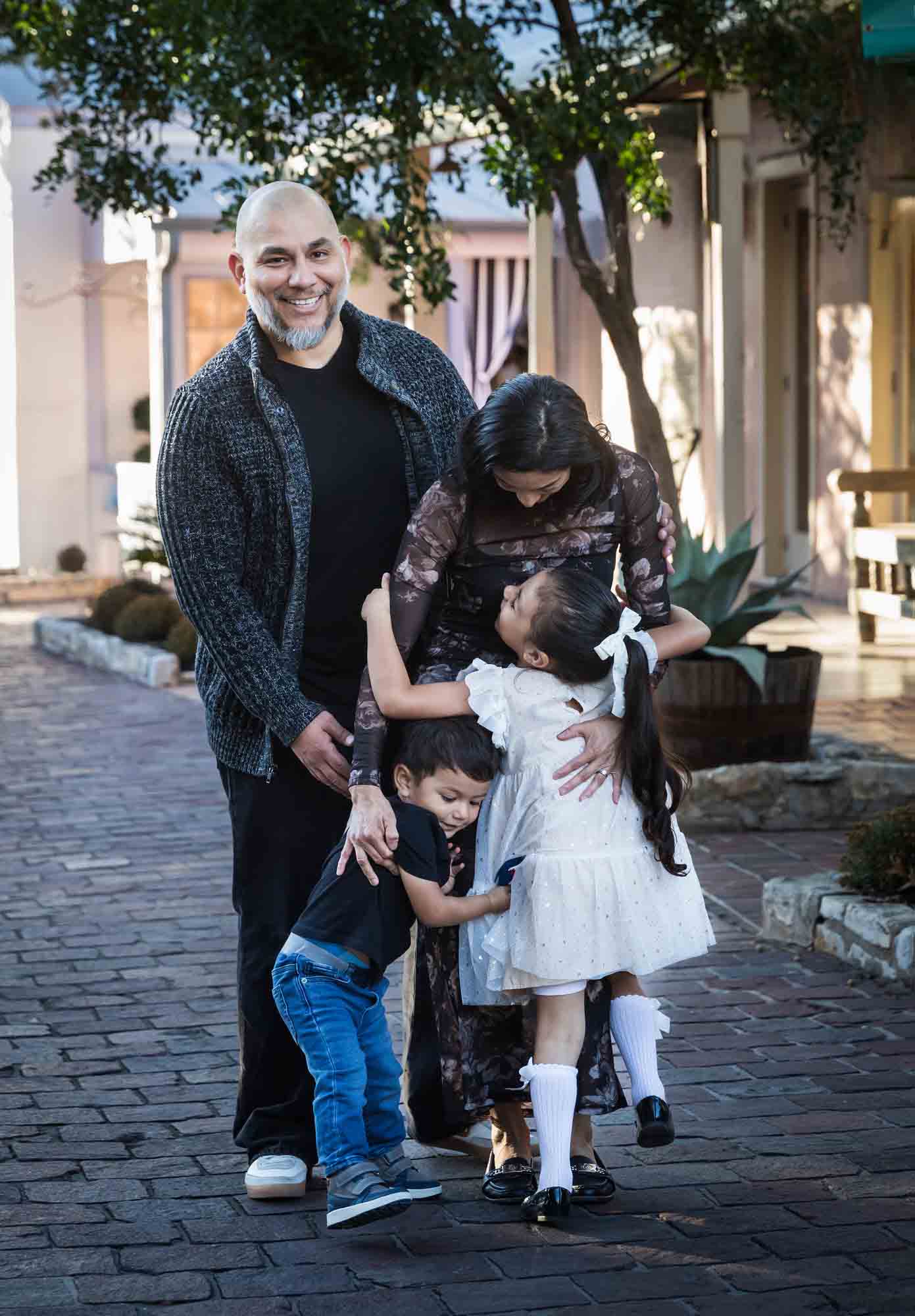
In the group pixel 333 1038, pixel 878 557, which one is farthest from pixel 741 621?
pixel 333 1038

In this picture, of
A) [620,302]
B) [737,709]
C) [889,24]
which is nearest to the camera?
[889,24]

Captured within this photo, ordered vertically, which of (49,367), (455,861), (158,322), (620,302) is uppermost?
(158,322)

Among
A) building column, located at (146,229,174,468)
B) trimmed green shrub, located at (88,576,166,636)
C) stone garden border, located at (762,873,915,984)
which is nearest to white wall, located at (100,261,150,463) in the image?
building column, located at (146,229,174,468)

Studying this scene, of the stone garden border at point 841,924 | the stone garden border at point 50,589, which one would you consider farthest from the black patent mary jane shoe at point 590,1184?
the stone garden border at point 50,589

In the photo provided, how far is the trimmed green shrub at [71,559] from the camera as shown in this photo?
825 inches

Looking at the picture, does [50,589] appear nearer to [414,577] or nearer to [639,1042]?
[414,577]

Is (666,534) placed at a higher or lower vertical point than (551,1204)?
higher

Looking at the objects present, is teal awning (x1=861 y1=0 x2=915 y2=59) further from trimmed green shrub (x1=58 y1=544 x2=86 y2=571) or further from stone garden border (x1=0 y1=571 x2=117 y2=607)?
trimmed green shrub (x1=58 y1=544 x2=86 y2=571)

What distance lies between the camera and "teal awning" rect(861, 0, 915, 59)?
4.96m

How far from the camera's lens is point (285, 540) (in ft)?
13.3

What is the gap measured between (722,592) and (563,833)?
175 inches

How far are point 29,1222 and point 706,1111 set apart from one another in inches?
61.4

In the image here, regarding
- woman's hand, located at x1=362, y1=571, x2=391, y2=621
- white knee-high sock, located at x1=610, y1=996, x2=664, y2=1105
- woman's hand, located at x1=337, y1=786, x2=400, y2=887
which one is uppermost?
woman's hand, located at x1=362, y1=571, x2=391, y2=621

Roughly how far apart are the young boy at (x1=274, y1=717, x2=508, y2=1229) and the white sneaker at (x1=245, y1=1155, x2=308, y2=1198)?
0.21 metres
